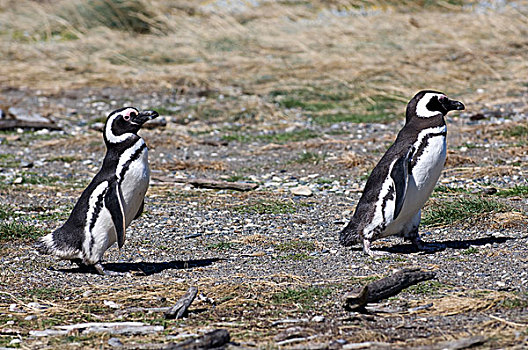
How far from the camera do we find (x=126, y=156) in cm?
536

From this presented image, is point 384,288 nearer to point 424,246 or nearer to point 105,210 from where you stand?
point 424,246

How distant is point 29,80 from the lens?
47.0 feet

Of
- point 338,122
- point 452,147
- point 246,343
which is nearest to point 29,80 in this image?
point 338,122

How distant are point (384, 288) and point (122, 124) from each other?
2.29m

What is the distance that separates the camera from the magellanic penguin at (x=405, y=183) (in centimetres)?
538

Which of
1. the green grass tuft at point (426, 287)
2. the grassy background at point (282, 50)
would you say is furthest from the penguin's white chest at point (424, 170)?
the grassy background at point (282, 50)

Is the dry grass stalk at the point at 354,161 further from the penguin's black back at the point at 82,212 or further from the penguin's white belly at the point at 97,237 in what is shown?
the penguin's white belly at the point at 97,237

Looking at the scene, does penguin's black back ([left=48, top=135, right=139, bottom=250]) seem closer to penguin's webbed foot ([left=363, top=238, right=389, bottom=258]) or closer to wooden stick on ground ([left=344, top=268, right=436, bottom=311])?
penguin's webbed foot ([left=363, top=238, right=389, bottom=258])

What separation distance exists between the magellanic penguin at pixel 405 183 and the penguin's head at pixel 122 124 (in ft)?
5.19

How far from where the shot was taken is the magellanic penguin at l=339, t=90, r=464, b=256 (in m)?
5.38

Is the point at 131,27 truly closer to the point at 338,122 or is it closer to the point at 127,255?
the point at 338,122

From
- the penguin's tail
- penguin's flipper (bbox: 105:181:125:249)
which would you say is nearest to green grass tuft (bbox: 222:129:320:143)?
the penguin's tail

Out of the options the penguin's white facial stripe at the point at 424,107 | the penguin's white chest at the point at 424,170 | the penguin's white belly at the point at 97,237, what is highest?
the penguin's white facial stripe at the point at 424,107

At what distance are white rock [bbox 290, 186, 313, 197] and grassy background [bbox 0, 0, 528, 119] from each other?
3.93m
